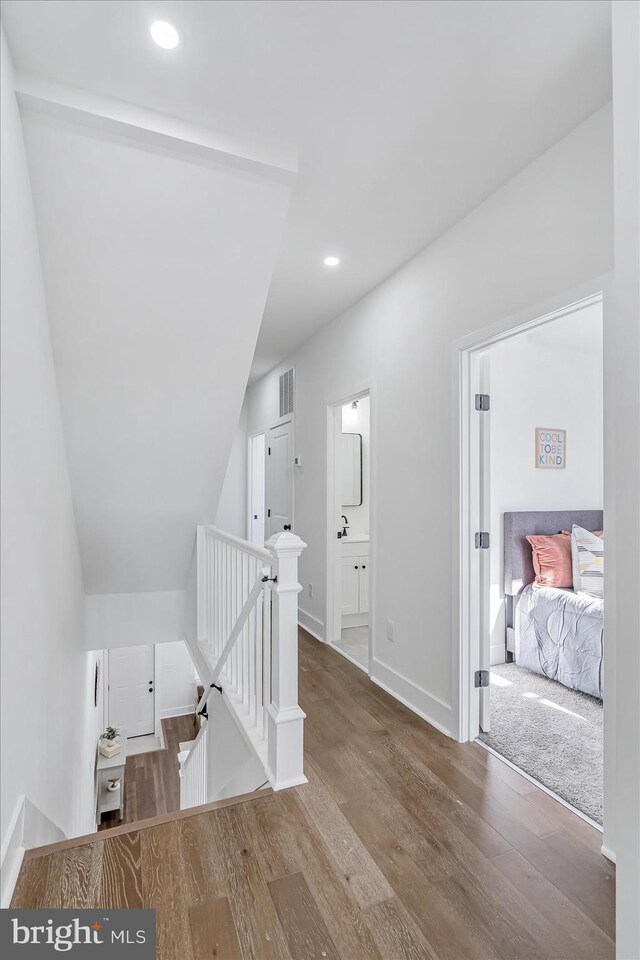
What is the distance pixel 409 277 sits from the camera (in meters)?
3.03

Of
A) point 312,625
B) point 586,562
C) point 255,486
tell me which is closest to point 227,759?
point 312,625

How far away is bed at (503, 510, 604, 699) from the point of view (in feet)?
10.5

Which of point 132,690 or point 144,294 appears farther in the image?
point 132,690

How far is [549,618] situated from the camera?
3.52 m

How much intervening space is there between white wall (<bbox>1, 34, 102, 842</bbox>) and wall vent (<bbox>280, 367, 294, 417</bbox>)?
99.4 inches

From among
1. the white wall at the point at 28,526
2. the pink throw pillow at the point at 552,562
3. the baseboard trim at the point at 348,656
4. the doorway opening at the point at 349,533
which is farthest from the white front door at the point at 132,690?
the pink throw pillow at the point at 552,562

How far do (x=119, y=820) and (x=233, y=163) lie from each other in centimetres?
679

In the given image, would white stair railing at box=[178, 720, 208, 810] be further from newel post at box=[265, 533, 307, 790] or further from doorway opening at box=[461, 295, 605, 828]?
doorway opening at box=[461, 295, 605, 828]

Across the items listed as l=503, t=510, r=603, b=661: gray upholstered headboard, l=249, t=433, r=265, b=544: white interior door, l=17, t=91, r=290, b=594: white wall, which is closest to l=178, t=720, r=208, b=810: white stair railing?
l=17, t=91, r=290, b=594: white wall

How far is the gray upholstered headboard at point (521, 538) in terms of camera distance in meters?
3.81

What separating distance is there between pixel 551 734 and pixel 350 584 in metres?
2.34

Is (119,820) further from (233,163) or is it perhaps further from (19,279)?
(233,163)

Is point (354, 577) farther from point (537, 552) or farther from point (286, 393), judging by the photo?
point (286, 393)

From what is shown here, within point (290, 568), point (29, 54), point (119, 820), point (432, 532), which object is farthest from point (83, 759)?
point (29, 54)
